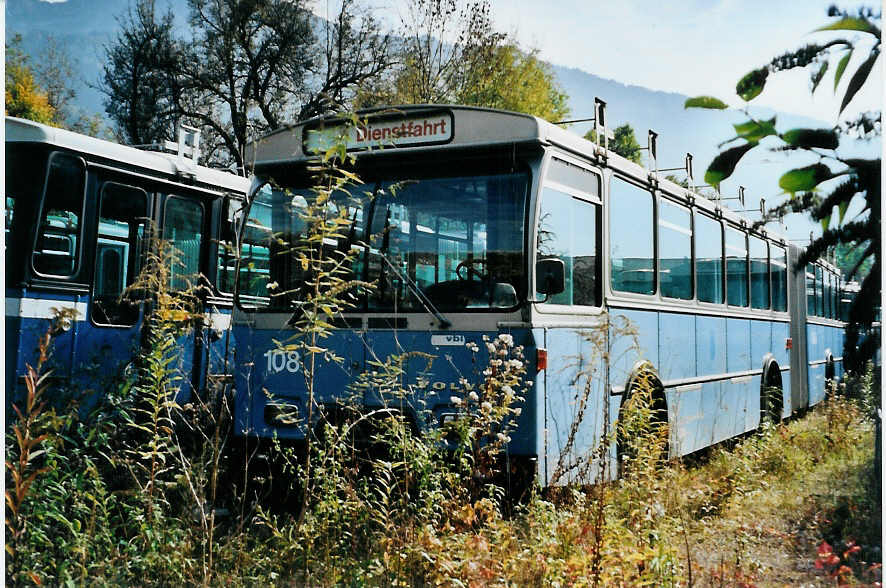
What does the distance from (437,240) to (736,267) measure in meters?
5.52

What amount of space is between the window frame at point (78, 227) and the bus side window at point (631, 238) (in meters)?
4.81

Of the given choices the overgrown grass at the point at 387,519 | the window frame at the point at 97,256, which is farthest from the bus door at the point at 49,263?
the overgrown grass at the point at 387,519

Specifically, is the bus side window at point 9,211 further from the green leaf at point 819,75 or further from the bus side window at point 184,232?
the green leaf at point 819,75

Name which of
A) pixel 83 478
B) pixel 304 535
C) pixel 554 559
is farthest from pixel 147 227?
pixel 554 559

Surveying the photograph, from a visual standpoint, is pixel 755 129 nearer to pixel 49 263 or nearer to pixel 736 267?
pixel 49 263

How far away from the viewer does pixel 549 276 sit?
17.6ft

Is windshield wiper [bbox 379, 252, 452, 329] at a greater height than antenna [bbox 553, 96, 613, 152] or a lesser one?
lesser

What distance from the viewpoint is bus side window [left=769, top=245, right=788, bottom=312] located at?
1123cm

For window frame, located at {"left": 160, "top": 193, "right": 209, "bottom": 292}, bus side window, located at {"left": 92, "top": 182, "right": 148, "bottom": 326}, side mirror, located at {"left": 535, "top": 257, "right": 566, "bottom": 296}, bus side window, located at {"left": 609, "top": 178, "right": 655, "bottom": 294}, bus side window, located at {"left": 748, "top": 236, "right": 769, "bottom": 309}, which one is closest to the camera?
side mirror, located at {"left": 535, "top": 257, "right": 566, "bottom": 296}

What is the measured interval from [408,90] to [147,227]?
375 cm

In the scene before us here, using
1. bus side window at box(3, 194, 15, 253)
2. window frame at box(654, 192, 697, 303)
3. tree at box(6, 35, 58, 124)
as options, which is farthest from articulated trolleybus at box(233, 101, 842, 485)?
tree at box(6, 35, 58, 124)

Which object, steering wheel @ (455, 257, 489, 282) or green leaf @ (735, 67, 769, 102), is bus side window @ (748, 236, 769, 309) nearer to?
steering wheel @ (455, 257, 489, 282)

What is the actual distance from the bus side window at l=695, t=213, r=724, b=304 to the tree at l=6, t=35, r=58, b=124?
257 inches

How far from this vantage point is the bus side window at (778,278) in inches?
442
